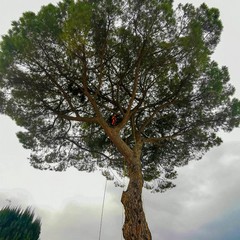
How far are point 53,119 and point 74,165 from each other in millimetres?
2499

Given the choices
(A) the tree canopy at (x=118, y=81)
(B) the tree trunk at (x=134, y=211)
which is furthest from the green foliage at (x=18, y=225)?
(A) the tree canopy at (x=118, y=81)

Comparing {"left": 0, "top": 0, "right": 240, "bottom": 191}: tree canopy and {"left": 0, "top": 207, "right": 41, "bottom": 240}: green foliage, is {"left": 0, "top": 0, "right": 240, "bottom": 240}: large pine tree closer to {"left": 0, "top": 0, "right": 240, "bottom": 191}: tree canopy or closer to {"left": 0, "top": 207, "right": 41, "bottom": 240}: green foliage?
{"left": 0, "top": 0, "right": 240, "bottom": 191}: tree canopy

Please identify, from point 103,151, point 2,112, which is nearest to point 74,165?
point 103,151

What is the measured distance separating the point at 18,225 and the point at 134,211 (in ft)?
9.94

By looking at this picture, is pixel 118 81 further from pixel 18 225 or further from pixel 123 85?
pixel 18 225

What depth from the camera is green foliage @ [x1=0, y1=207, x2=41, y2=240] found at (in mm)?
6473

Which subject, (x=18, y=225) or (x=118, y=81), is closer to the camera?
(x=18, y=225)

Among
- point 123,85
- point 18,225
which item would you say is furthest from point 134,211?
point 123,85

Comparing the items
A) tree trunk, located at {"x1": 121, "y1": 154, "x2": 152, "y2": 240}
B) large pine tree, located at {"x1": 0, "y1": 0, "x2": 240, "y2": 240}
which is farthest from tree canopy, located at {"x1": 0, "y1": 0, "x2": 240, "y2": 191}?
tree trunk, located at {"x1": 121, "y1": 154, "x2": 152, "y2": 240}

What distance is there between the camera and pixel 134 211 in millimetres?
6355

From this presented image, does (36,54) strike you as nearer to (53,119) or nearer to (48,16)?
(48,16)

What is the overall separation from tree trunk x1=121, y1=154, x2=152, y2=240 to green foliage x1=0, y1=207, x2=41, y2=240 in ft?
8.30

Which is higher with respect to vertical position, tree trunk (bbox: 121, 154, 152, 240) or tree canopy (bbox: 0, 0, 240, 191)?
tree canopy (bbox: 0, 0, 240, 191)

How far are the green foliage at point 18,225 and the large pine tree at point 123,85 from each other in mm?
2594
